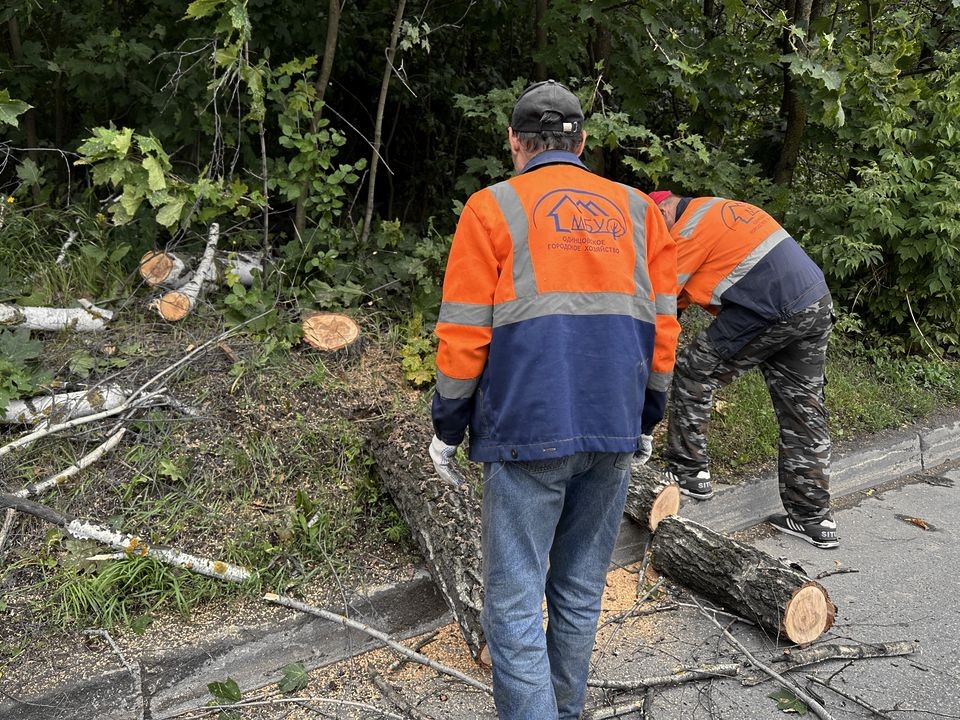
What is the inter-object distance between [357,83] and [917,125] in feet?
16.9

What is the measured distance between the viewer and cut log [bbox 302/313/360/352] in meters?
4.45

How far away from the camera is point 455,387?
7.35 feet

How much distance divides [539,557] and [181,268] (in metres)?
3.38

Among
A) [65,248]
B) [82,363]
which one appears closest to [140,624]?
[82,363]

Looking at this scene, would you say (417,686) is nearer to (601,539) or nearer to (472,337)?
(601,539)

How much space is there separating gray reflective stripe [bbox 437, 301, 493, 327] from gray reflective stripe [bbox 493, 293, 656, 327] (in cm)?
2

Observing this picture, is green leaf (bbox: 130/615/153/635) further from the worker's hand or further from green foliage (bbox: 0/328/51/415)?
the worker's hand

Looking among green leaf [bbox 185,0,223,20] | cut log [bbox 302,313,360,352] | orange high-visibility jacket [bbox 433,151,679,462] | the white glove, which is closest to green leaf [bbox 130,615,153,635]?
orange high-visibility jacket [bbox 433,151,679,462]

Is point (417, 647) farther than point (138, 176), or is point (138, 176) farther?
point (138, 176)

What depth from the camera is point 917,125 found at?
21.2 feet

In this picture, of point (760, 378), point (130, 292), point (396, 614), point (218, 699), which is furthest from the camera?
point (760, 378)

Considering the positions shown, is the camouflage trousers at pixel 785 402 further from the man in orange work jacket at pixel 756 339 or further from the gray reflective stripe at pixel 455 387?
the gray reflective stripe at pixel 455 387

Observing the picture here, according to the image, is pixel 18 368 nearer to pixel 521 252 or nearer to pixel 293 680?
pixel 293 680

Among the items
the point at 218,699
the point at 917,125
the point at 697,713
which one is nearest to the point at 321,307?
the point at 218,699
